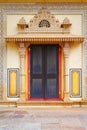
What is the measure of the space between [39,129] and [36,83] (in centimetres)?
331

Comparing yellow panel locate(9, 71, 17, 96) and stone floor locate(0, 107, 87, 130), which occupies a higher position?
yellow panel locate(9, 71, 17, 96)

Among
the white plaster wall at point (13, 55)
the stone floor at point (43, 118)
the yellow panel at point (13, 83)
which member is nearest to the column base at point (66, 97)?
the stone floor at point (43, 118)

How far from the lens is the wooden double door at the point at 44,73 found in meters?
9.63

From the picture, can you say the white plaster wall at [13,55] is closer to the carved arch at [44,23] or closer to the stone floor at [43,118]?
the carved arch at [44,23]

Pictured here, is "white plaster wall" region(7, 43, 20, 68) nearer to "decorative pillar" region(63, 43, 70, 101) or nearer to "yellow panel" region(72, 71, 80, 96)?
"decorative pillar" region(63, 43, 70, 101)

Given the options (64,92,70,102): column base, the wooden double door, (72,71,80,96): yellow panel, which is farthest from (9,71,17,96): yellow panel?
(72,71,80,96): yellow panel

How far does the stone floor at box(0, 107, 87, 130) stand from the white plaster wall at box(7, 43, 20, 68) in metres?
1.36

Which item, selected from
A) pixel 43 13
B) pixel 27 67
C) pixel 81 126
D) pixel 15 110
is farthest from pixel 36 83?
pixel 81 126

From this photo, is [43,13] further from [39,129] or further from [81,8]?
[39,129]

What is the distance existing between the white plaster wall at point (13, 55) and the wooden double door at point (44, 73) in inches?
17.1

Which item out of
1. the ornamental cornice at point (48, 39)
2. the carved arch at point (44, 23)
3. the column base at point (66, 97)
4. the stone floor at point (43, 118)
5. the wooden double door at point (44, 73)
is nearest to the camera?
the stone floor at point (43, 118)

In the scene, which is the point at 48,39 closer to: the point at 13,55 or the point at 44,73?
the point at 44,73

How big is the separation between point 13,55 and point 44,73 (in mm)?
1099

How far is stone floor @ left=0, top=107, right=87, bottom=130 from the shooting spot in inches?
264
